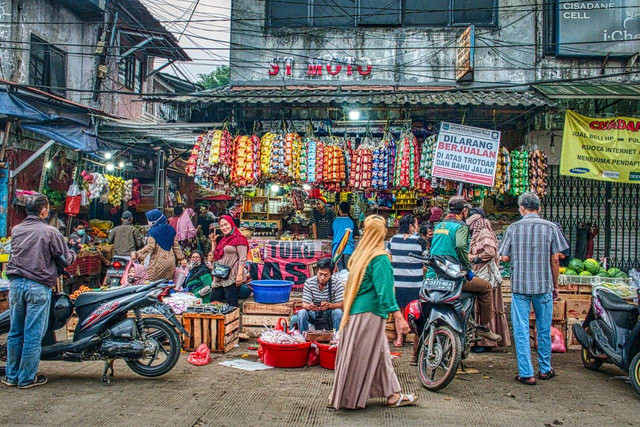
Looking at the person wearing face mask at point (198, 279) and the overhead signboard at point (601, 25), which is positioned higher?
the overhead signboard at point (601, 25)

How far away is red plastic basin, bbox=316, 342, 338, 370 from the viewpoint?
611 centimetres

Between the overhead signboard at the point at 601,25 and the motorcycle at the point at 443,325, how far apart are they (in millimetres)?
8187

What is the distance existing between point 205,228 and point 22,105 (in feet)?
24.7

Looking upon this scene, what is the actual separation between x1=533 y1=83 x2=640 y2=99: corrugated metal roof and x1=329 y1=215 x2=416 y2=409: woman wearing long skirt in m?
6.33

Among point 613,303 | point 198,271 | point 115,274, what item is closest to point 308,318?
point 198,271

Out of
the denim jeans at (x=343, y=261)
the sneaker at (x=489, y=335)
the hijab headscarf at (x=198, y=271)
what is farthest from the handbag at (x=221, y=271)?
the sneaker at (x=489, y=335)

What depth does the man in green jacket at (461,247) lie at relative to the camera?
6121mm

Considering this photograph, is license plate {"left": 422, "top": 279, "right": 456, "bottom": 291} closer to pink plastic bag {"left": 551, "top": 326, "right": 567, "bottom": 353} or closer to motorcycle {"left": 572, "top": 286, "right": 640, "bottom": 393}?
motorcycle {"left": 572, "top": 286, "right": 640, "bottom": 393}

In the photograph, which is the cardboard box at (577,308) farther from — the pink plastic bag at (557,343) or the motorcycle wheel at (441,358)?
the motorcycle wheel at (441,358)

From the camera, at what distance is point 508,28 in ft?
39.9

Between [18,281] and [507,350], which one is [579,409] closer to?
[507,350]

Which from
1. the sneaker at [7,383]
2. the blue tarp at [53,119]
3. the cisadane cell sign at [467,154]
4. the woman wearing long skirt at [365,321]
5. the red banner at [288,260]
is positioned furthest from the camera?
the red banner at [288,260]

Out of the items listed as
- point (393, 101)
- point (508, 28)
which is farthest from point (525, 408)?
point (508, 28)

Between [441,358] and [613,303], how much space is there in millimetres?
2219
